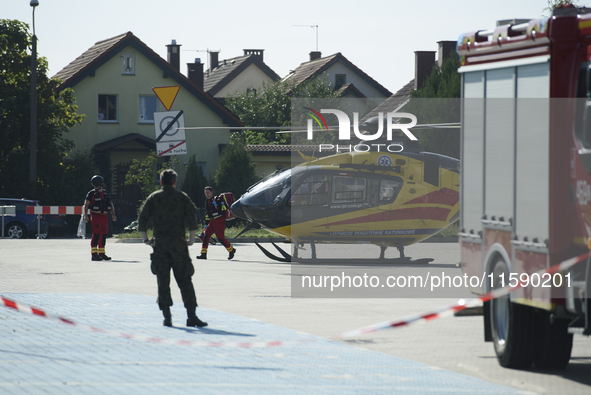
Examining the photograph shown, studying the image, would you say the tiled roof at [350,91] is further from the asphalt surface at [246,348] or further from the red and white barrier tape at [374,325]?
the red and white barrier tape at [374,325]

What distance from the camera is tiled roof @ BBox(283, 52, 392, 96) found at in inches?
2535

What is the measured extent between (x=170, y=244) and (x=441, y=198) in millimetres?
11687

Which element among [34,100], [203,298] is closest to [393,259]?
[203,298]

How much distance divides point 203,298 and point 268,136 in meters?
41.9

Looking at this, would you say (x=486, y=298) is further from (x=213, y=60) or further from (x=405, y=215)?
(x=213, y=60)

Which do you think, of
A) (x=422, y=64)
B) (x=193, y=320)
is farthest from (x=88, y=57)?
(x=193, y=320)

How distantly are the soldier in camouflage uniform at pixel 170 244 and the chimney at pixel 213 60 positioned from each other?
227 ft

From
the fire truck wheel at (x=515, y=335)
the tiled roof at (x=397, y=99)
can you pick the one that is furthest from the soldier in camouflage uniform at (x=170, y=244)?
the tiled roof at (x=397, y=99)

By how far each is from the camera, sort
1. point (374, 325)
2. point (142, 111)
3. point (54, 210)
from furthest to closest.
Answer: point (142, 111)
point (54, 210)
point (374, 325)

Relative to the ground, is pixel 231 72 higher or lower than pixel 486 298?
higher

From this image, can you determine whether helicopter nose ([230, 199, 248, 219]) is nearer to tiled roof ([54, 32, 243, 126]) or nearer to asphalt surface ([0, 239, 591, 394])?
asphalt surface ([0, 239, 591, 394])

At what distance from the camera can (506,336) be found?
802 cm

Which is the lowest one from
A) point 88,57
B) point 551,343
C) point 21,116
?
point 551,343

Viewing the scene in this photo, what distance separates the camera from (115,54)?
4297 centimetres
